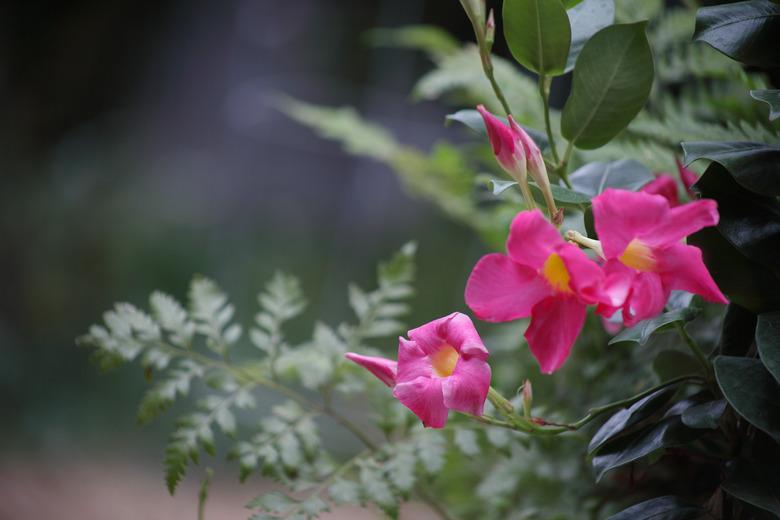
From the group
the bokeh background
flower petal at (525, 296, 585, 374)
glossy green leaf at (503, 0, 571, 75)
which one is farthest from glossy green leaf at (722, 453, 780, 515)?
the bokeh background

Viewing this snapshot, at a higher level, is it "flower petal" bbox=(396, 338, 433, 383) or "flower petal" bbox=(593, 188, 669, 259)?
"flower petal" bbox=(593, 188, 669, 259)

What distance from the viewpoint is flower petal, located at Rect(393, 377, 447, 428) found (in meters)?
0.33

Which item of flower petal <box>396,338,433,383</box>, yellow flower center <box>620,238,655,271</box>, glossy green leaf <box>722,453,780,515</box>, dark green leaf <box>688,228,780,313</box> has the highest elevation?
yellow flower center <box>620,238,655,271</box>

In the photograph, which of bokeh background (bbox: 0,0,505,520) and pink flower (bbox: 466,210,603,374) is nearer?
pink flower (bbox: 466,210,603,374)

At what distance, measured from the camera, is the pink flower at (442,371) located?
1.05ft

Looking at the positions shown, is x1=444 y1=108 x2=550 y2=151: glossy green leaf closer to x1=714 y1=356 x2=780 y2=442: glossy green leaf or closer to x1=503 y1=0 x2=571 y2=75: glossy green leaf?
x1=503 y1=0 x2=571 y2=75: glossy green leaf

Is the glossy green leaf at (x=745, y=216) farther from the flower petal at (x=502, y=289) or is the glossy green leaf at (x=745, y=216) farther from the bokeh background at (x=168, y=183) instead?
the bokeh background at (x=168, y=183)

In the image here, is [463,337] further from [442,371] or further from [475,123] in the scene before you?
[475,123]

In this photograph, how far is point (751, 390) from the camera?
335 millimetres

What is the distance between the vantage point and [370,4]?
190 centimetres

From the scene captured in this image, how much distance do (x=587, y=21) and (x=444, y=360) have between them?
0.25 m

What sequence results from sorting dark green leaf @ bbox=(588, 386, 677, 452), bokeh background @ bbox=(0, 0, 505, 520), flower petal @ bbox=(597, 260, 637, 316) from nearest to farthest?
flower petal @ bbox=(597, 260, 637, 316), dark green leaf @ bbox=(588, 386, 677, 452), bokeh background @ bbox=(0, 0, 505, 520)

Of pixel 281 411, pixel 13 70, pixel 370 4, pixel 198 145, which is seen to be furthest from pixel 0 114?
pixel 281 411

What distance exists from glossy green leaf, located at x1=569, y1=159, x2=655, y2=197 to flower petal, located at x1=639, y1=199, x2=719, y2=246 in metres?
0.16
